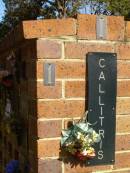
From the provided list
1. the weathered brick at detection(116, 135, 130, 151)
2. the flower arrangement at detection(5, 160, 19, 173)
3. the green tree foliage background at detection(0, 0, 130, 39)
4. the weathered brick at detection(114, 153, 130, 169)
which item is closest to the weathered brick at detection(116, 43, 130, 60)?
the weathered brick at detection(116, 135, 130, 151)

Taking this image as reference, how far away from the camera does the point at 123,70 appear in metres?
3.24

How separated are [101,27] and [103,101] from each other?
455 mm

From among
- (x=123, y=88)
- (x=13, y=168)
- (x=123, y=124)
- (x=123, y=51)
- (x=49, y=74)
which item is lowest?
(x=13, y=168)

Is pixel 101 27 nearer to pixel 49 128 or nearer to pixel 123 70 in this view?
pixel 123 70

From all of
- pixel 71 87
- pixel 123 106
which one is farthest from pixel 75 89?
pixel 123 106

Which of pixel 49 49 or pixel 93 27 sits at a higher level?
pixel 93 27

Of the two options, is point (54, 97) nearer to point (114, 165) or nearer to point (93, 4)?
point (114, 165)

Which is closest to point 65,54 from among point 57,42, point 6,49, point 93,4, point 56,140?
point 57,42

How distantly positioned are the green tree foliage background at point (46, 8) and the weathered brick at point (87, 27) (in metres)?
25.7

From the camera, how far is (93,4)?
29.7 metres

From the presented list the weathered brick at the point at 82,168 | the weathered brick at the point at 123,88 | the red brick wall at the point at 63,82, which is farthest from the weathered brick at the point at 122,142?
the weathered brick at the point at 123,88

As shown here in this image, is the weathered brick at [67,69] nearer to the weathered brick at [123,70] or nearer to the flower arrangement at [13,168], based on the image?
the weathered brick at [123,70]

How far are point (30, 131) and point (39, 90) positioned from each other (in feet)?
1.11

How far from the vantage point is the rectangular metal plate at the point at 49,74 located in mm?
3033
